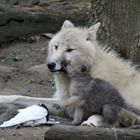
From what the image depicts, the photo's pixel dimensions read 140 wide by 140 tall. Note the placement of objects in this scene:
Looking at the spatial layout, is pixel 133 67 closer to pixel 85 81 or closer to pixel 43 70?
pixel 85 81

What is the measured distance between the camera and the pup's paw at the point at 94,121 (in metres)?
5.82

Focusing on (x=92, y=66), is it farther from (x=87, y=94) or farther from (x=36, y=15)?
(x=36, y=15)

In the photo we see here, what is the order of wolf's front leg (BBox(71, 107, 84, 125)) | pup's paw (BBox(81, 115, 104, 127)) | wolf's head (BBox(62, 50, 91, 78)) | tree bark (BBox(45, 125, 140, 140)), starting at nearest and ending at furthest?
tree bark (BBox(45, 125, 140, 140)) → pup's paw (BBox(81, 115, 104, 127)) → wolf's front leg (BBox(71, 107, 84, 125)) → wolf's head (BBox(62, 50, 91, 78))

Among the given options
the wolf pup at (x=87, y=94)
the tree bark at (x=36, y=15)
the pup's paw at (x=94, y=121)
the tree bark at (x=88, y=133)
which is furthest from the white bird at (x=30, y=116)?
the tree bark at (x=36, y=15)

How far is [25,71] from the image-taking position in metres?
9.62

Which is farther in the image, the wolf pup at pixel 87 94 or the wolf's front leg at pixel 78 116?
the wolf's front leg at pixel 78 116

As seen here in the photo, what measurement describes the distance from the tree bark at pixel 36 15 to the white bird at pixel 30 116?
4.50 metres

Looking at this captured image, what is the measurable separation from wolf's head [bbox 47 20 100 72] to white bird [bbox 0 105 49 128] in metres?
0.50

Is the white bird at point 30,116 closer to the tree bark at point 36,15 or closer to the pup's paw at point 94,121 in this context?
the pup's paw at point 94,121

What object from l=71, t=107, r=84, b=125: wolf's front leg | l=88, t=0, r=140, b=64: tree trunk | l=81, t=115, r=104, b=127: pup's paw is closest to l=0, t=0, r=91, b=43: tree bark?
l=88, t=0, r=140, b=64: tree trunk

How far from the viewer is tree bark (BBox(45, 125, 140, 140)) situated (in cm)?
500

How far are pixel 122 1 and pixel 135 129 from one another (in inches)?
120

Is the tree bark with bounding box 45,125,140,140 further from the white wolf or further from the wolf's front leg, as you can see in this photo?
the white wolf

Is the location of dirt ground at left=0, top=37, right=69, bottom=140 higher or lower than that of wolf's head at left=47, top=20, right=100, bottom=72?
lower
